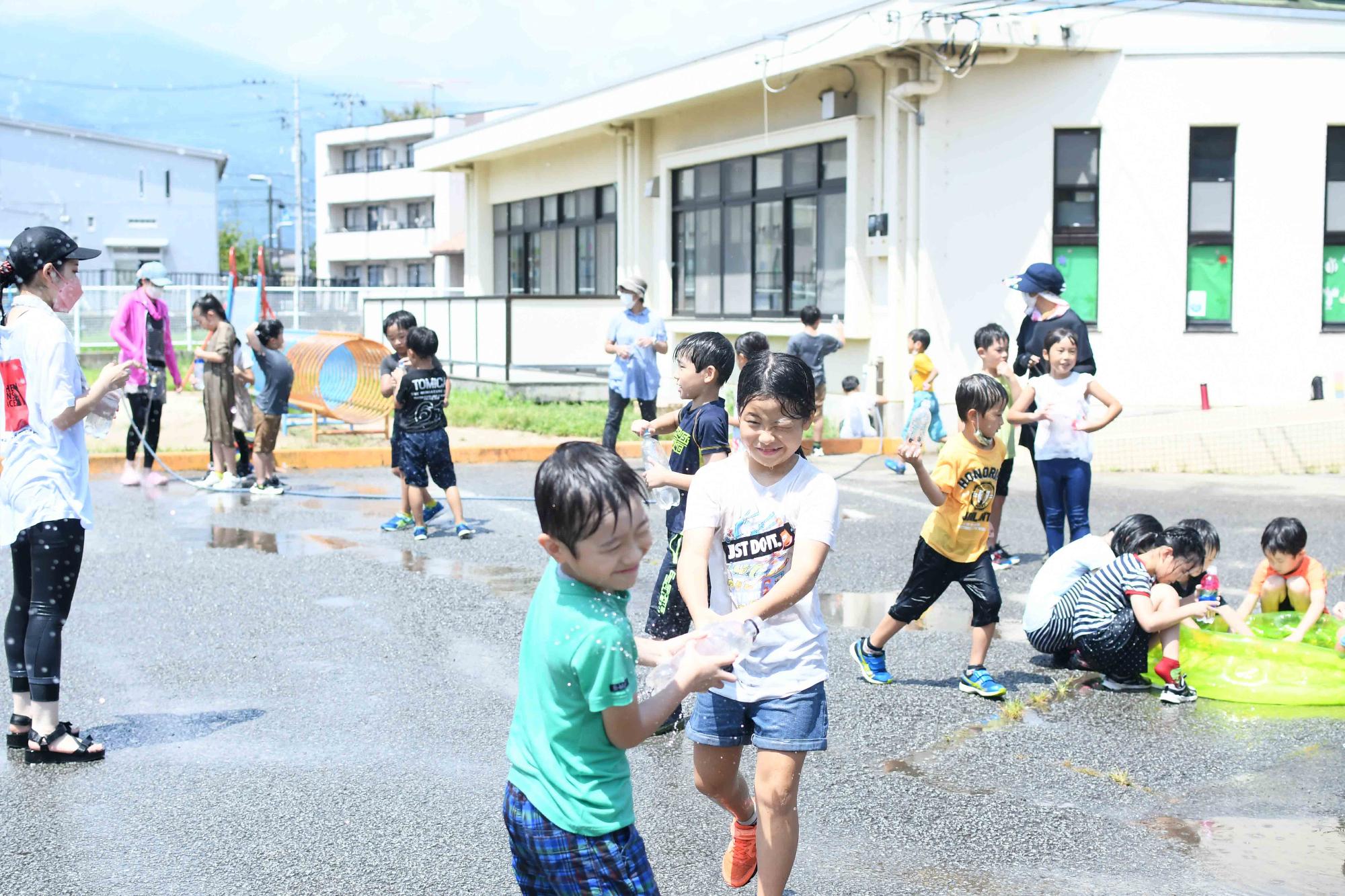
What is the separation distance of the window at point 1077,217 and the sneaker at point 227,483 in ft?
30.9

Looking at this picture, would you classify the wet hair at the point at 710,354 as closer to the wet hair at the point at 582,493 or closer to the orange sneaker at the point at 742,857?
the orange sneaker at the point at 742,857

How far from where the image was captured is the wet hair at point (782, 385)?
3.80 metres

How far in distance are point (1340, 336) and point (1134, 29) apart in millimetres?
4244

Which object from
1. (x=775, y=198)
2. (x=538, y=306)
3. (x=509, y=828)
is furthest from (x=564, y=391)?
(x=509, y=828)

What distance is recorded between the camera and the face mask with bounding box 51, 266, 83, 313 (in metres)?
5.28

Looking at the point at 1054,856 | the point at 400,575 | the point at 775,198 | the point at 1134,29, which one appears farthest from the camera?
the point at 775,198

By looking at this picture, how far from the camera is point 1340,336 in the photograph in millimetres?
15883

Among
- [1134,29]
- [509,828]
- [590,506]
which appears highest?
[1134,29]

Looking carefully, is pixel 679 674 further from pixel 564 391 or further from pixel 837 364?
pixel 564 391

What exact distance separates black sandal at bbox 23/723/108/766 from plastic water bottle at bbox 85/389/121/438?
1169mm

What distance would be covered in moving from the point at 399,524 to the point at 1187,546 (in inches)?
239

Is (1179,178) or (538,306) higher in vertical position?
(1179,178)

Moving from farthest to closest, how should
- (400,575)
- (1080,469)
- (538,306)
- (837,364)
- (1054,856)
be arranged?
1. (538,306)
2. (837,364)
3. (400,575)
4. (1080,469)
5. (1054,856)

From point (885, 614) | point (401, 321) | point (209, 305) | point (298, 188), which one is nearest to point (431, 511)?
point (401, 321)
